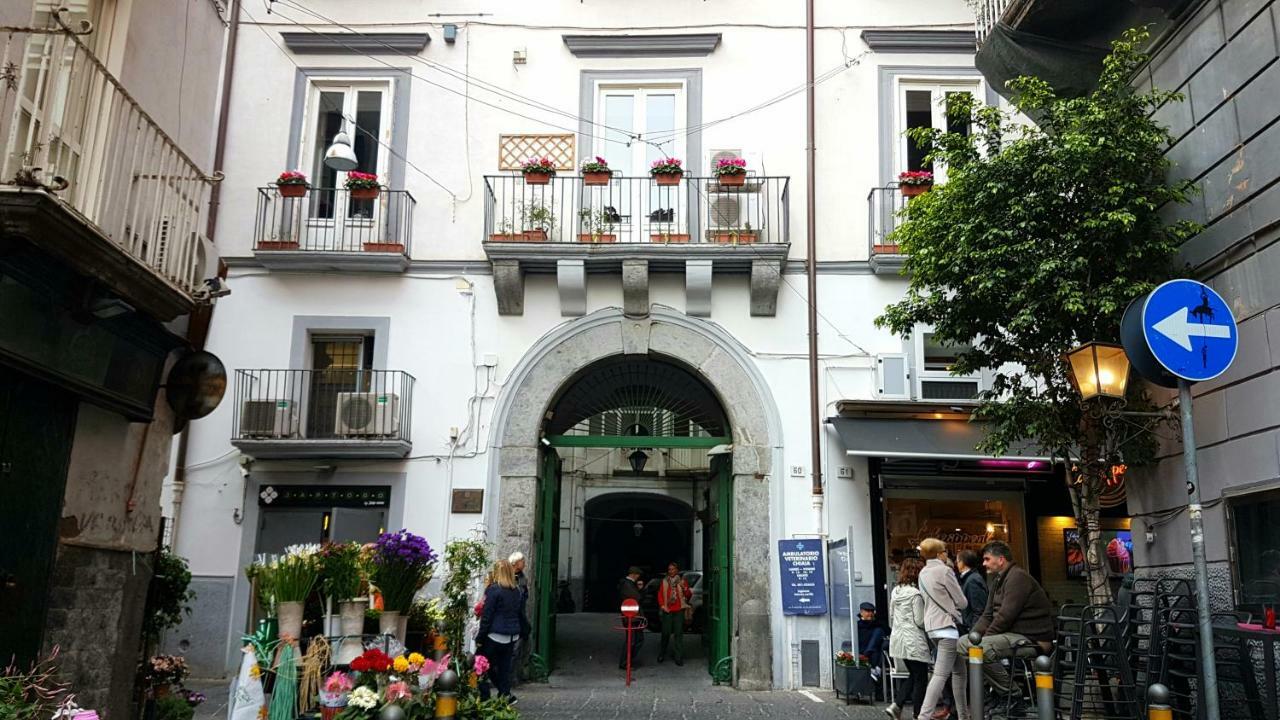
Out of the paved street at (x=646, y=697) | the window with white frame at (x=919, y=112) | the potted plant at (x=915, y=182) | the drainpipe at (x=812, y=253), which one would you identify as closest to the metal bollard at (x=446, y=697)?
the paved street at (x=646, y=697)

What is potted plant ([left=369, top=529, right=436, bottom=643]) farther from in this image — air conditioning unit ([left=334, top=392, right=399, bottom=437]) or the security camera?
air conditioning unit ([left=334, top=392, right=399, bottom=437])

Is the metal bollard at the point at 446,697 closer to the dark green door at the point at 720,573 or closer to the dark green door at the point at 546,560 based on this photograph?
the dark green door at the point at 546,560

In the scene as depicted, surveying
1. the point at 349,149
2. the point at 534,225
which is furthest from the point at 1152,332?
the point at 349,149

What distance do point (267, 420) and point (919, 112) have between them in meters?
10.0

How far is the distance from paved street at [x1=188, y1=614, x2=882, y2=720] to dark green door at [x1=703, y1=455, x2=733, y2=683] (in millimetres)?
364

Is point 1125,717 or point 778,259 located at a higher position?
point 778,259

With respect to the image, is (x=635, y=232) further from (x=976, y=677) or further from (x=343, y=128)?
(x=976, y=677)

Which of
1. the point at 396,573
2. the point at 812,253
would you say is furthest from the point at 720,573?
the point at 396,573

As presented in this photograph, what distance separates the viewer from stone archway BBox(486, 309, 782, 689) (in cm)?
1222

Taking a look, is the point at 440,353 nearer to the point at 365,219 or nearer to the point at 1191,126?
the point at 365,219

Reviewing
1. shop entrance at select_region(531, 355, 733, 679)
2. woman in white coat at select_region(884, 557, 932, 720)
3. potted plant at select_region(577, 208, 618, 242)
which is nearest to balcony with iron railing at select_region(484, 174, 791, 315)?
potted plant at select_region(577, 208, 618, 242)

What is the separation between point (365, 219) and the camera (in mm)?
13234

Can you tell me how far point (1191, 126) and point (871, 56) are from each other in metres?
6.41

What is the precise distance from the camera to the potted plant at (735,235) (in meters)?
12.9
